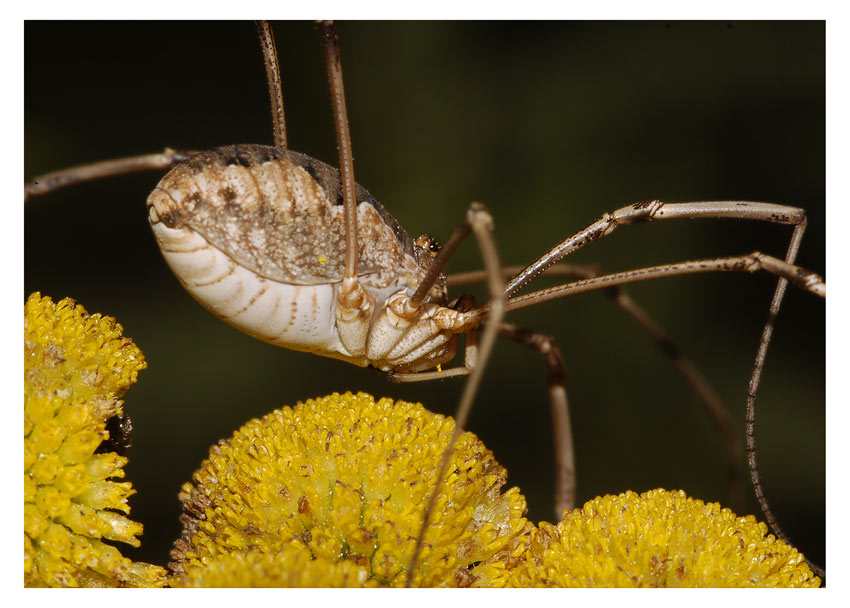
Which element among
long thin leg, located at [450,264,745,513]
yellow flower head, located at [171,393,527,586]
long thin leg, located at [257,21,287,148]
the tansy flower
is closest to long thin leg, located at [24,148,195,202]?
long thin leg, located at [257,21,287,148]

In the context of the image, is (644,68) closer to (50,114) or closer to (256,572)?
(50,114)

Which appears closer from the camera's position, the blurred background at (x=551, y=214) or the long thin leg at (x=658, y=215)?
the long thin leg at (x=658, y=215)

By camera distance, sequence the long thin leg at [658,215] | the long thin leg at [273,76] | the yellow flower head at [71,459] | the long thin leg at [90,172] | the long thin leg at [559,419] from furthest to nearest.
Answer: the long thin leg at [559,419] < the long thin leg at [273,76] < the long thin leg at [658,215] < the long thin leg at [90,172] < the yellow flower head at [71,459]

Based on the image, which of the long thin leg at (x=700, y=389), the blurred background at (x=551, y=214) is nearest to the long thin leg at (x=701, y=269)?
the long thin leg at (x=700, y=389)

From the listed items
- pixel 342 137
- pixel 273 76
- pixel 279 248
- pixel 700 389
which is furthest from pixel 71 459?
pixel 700 389

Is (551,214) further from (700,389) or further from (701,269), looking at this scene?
(701,269)

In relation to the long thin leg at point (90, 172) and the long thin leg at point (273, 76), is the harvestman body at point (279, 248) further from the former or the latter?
the long thin leg at point (273, 76)

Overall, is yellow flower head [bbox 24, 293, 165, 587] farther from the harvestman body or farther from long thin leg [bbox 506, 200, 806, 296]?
long thin leg [bbox 506, 200, 806, 296]

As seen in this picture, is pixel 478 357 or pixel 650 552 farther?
pixel 478 357
